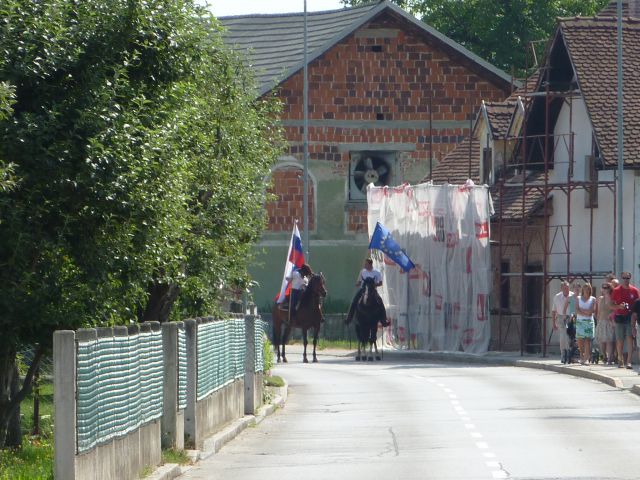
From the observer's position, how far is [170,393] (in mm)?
16766

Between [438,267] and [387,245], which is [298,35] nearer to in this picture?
[387,245]

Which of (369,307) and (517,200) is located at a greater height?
(517,200)

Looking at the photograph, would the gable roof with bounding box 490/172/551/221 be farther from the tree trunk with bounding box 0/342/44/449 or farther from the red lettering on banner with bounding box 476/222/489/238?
the tree trunk with bounding box 0/342/44/449

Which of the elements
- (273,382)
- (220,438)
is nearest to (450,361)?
(273,382)

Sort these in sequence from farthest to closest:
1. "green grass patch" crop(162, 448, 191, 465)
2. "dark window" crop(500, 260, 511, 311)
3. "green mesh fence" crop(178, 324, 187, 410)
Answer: "dark window" crop(500, 260, 511, 311) → "green mesh fence" crop(178, 324, 187, 410) → "green grass patch" crop(162, 448, 191, 465)

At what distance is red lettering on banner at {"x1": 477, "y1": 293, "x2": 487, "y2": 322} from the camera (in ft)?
142

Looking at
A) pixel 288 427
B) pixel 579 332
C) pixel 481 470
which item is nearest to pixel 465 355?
pixel 579 332

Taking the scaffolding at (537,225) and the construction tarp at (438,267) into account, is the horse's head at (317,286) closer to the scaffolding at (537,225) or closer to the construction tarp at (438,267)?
the scaffolding at (537,225)

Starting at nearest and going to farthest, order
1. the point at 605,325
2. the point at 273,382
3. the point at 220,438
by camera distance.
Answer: the point at 220,438, the point at 273,382, the point at 605,325

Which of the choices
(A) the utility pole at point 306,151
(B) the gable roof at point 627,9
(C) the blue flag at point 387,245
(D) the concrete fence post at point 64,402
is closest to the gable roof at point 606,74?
(B) the gable roof at point 627,9

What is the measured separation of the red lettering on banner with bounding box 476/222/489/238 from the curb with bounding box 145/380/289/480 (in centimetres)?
1671

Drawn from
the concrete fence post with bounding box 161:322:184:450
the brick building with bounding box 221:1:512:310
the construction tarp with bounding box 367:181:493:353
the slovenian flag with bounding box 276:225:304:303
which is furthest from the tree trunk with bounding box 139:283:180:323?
the brick building with bounding box 221:1:512:310

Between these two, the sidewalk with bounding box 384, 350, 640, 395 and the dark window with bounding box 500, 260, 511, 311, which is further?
the dark window with bounding box 500, 260, 511, 311

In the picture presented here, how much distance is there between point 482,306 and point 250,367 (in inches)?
831
